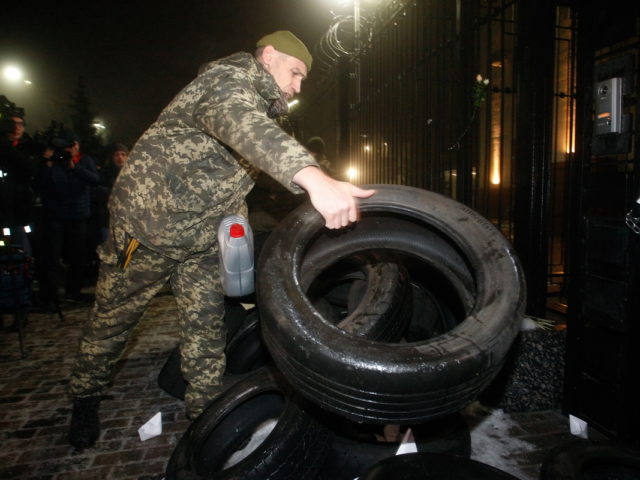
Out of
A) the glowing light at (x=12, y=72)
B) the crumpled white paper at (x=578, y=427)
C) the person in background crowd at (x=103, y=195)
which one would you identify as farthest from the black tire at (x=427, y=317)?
the glowing light at (x=12, y=72)

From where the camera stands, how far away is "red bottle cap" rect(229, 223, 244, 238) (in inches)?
101

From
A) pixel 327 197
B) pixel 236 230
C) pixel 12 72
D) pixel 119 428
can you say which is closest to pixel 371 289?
pixel 236 230

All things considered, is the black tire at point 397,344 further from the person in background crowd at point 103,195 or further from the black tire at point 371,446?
the person in background crowd at point 103,195

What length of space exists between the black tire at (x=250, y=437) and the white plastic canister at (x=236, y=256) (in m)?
0.57

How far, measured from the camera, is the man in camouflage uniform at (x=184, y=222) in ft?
8.32

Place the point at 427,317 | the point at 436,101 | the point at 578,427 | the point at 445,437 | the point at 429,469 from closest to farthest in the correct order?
the point at 429,469, the point at 445,437, the point at 578,427, the point at 427,317, the point at 436,101

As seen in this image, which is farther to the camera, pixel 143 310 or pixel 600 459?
pixel 143 310

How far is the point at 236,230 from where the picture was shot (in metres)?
2.57

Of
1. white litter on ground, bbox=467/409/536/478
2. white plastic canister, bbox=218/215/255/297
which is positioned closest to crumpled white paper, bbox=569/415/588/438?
white litter on ground, bbox=467/409/536/478

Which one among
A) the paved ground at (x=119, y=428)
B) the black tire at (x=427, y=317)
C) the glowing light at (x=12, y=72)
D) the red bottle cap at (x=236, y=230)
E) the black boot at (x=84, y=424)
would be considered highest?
the glowing light at (x=12, y=72)

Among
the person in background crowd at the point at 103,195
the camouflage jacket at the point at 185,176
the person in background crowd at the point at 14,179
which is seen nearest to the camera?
the camouflage jacket at the point at 185,176

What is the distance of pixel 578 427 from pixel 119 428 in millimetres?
3241

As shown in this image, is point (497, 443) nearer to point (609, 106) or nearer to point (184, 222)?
point (609, 106)

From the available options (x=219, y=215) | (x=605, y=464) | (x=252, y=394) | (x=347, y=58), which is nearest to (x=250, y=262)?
(x=219, y=215)
